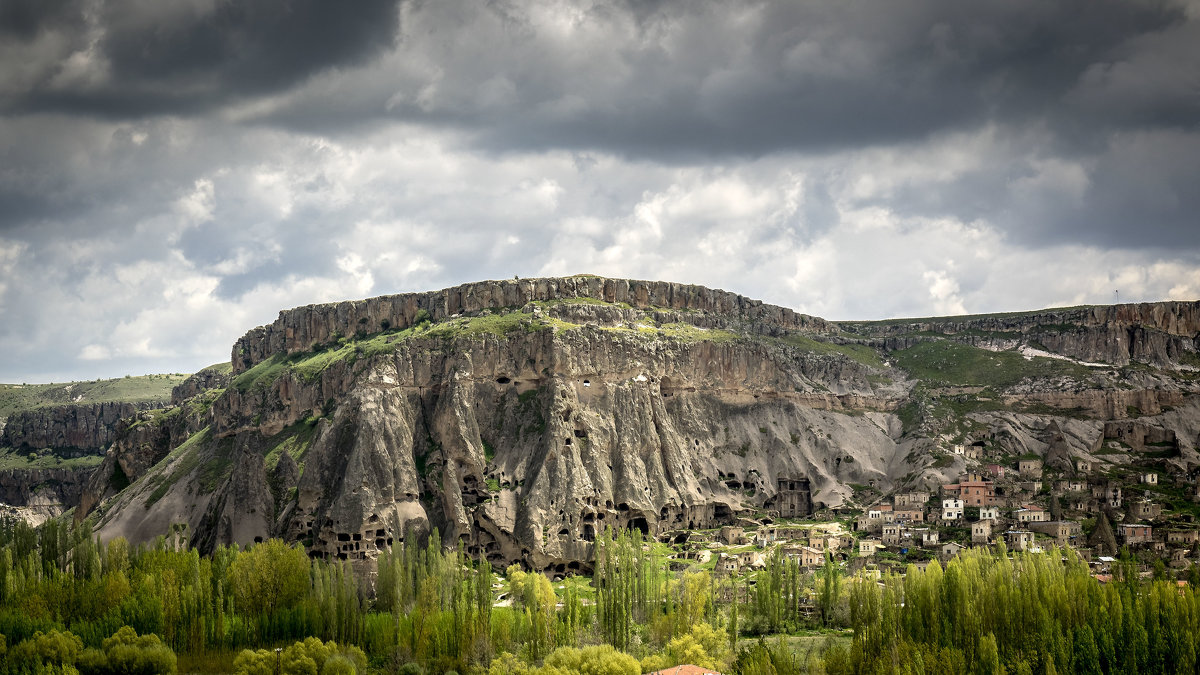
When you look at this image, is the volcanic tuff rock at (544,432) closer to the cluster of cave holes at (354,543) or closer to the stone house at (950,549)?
the cluster of cave holes at (354,543)

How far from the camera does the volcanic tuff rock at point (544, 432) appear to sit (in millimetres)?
150125

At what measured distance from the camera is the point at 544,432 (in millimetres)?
158750

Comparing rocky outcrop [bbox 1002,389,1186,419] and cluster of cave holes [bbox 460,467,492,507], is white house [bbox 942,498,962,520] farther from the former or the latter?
cluster of cave holes [bbox 460,467,492,507]

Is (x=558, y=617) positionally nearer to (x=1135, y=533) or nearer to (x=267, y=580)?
(x=267, y=580)

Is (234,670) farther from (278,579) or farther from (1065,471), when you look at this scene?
(1065,471)

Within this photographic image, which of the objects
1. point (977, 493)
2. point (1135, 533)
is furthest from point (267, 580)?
point (1135, 533)

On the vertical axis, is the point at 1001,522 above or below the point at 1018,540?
above

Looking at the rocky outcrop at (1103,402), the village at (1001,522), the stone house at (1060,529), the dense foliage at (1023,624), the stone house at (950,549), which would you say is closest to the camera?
the dense foliage at (1023,624)

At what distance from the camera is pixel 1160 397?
7633 inches

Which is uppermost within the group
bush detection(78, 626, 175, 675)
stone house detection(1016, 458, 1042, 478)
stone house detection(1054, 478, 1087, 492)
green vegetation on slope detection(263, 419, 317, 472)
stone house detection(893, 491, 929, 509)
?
green vegetation on slope detection(263, 419, 317, 472)

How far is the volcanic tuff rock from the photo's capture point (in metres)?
150

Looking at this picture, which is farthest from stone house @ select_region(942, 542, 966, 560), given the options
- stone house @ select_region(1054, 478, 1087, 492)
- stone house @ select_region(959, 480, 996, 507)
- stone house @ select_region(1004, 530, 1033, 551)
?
stone house @ select_region(1054, 478, 1087, 492)

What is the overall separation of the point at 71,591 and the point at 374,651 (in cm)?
3285

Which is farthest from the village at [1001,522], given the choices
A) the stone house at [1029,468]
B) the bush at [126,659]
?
the bush at [126,659]
